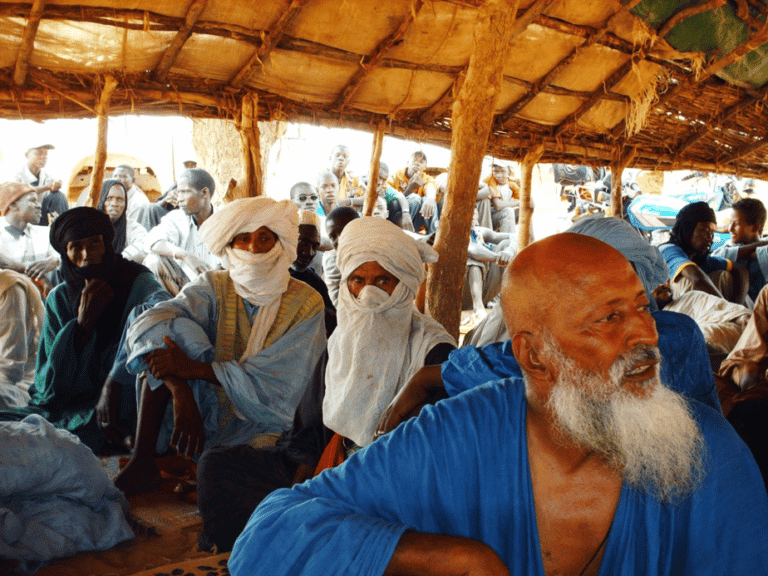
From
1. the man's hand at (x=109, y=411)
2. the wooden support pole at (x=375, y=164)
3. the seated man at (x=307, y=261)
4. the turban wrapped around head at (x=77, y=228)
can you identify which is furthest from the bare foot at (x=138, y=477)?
the wooden support pole at (x=375, y=164)

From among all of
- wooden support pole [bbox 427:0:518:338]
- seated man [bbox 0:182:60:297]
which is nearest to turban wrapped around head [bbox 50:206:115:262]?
seated man [bbox 0:182:60:297]

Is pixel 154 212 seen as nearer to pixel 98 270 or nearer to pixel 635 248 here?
pixel 98 270

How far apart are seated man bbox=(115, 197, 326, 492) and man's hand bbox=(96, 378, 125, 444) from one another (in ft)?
1.31

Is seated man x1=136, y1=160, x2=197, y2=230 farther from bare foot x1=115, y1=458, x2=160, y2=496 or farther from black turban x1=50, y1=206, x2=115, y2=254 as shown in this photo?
bare foot x1=115, y1=458, x2=160, y2=496

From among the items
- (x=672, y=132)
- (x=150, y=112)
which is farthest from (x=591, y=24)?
(x=150, y=112)

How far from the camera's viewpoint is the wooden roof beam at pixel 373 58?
507 cm

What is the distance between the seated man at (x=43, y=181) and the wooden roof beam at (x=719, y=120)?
780 cm

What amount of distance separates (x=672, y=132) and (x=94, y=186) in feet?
20.1

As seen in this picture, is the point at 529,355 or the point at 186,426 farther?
the point at 186,426

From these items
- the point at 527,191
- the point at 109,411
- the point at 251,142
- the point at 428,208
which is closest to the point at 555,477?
the point at 109,411

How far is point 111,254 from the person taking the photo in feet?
14.4

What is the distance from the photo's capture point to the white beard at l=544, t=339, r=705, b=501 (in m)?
1.44

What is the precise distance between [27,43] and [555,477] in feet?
14.6

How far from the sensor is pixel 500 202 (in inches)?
463
